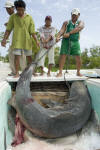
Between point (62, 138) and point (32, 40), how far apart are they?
1973 mm

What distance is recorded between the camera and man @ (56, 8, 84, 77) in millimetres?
3021

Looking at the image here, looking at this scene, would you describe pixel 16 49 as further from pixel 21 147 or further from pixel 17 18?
pixel 21 147

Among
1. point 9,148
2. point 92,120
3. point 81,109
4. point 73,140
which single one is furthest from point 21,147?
point 92,120

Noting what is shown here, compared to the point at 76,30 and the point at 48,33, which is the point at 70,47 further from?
the point at 48,33

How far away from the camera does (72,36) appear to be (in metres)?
3.08

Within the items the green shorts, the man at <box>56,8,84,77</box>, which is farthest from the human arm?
the green shorts

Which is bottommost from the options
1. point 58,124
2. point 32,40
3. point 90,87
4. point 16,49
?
point 58,124

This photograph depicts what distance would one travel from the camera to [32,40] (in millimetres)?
3275

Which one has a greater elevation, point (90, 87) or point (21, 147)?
point (90, 87)

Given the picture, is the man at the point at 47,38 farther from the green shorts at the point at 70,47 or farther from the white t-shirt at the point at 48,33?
the green shorts at the point at 70,47

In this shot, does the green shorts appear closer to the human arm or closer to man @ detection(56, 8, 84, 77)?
man @ detection(56, 8, 84, 77)

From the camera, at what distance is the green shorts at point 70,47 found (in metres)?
3.09

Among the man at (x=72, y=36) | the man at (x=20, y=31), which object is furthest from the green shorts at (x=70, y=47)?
the man at (x=20, y=31)

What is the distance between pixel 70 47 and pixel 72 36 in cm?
A: 20
